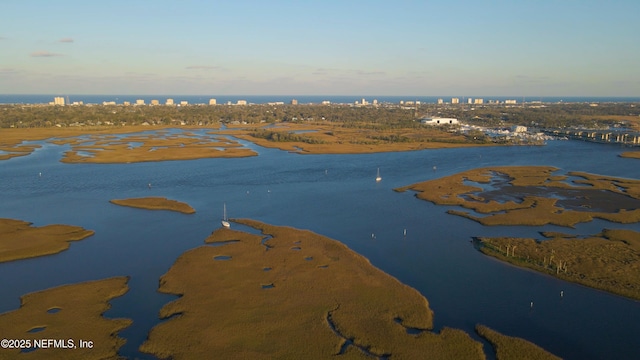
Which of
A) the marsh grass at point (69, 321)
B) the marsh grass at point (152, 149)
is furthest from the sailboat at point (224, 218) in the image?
the marsh grass at point (152, 149)

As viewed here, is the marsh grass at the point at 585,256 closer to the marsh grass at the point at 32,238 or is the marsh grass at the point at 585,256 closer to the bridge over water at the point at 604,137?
the marsh grass at the point at 32,238

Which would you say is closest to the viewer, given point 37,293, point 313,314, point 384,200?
point 313,314

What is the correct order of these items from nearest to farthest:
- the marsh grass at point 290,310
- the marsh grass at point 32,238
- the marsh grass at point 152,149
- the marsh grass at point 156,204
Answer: the marsh grass at point 290,310
the marsh grass at point 32,238
the marsh grass at point 156,204
the marsh grass at point 152,149

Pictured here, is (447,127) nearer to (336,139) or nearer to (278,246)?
(336,139)

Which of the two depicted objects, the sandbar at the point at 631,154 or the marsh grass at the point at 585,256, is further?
the sandbar at the point at 631,154

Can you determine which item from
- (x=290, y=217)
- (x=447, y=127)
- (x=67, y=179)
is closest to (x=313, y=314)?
(x=290, y=217)

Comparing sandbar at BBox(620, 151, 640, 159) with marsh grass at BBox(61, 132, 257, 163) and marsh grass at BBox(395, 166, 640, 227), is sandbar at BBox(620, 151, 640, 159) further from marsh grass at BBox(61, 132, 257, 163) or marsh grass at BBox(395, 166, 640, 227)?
marsh grass at BBox(61, 132, 257, 163)

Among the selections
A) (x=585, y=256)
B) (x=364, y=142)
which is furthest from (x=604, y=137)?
(x=585, y=256)
